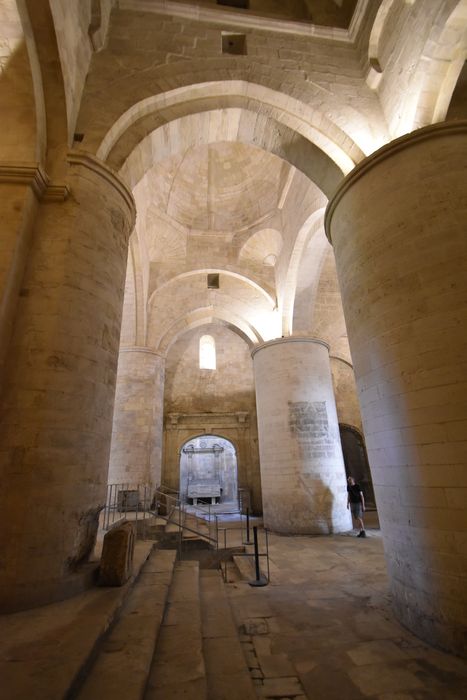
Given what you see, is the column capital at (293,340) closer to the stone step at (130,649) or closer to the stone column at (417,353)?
the stone column at (417,353)

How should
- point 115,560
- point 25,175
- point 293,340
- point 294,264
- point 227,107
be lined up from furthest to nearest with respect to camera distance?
Result: point 293,340 → point 294,264 → point 227,107 → point 25,175 → point 115,560

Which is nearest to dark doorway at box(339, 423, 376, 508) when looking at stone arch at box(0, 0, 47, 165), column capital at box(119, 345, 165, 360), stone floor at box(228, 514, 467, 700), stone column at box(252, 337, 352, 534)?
stone column at box(252, 337, 352, 534)

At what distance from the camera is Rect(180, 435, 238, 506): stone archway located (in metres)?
19.0

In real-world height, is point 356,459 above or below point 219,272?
below

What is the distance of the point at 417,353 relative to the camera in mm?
3682

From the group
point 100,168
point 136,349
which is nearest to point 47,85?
point 100,168

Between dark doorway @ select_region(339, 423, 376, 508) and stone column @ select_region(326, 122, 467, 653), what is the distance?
472 inches

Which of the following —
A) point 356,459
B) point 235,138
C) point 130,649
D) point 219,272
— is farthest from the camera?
point 356,459

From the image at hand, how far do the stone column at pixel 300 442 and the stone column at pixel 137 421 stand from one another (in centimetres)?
372

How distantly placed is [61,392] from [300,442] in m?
7.76

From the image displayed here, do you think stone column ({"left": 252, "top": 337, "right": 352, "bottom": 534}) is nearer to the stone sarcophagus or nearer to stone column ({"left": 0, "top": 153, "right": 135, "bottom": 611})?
stone column ({"left": 0, "top": 153, "right": 135, "bottom": 611})

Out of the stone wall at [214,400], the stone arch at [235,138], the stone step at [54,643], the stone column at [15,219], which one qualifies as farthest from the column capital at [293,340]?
the stone step at [54,643]

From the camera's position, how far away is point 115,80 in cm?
555

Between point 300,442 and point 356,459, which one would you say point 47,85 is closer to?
point 300,442
